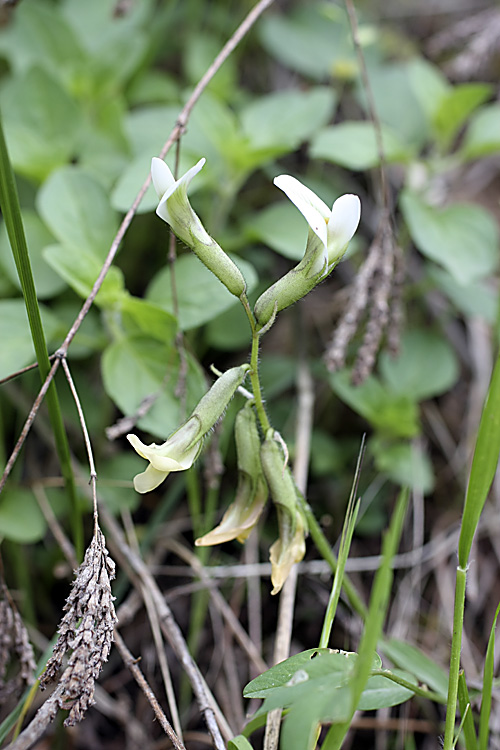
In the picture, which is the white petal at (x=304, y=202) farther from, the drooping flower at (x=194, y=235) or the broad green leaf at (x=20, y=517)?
the broad green leaf at (x=20, y=517)

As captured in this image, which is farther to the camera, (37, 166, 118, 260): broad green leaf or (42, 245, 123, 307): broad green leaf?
(37, 166, 118, 260): broad green leaf

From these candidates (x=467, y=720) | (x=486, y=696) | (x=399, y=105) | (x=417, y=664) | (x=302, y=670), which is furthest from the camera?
(x=399, y=105)

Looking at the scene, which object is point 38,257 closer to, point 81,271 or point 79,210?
point 79,210

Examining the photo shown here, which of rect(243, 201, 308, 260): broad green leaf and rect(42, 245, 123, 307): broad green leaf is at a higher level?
rect(42, 245, 123, 307): broad green leaf

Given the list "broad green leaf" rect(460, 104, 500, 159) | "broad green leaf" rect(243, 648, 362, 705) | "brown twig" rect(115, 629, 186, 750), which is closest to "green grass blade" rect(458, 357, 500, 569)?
"broad green leaf" rect(243, 648, 362, 705)

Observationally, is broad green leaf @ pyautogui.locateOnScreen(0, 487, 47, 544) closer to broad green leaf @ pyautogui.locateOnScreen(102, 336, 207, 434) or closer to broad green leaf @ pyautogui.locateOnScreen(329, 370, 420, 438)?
broad green leaf @ pyautogui.locateOnScreen(102, 336, 207, 434)

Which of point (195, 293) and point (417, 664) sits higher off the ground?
point (195, 293)

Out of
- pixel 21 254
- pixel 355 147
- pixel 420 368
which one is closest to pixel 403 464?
pixel 420 368

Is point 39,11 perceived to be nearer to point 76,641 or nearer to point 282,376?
point 282,376
